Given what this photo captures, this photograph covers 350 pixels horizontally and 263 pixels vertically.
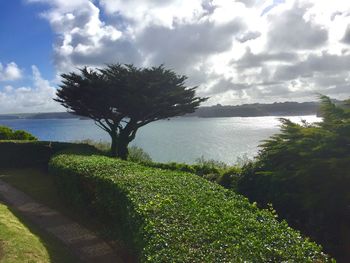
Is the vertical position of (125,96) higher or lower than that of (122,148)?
higher

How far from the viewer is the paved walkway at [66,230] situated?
295 inches

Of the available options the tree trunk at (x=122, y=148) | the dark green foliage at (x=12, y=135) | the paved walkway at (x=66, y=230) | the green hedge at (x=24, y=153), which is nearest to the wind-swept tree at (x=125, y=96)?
the tree trunk at (x=122, y=148)

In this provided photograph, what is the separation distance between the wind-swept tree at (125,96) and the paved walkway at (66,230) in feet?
27.5

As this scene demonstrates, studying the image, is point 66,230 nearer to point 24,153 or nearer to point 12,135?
point 24,153

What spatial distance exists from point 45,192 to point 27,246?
254 inches

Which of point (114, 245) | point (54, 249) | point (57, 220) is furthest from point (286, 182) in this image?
point (57, 220)

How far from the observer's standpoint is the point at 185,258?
3859mm

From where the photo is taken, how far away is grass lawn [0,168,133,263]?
336 inches

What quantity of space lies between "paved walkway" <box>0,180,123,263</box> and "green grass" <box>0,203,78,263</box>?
316 millimetres

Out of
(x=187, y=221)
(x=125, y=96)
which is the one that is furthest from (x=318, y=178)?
(x=125, y=96)

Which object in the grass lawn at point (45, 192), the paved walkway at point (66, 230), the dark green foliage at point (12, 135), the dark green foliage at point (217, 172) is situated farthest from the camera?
the dark green foliage at point (12, 135)

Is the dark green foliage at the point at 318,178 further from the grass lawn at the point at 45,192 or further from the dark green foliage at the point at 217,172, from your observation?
the grass lawn at the point at 45,192

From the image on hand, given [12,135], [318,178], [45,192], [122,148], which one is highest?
[12,135]

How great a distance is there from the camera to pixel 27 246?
23.7 ft
